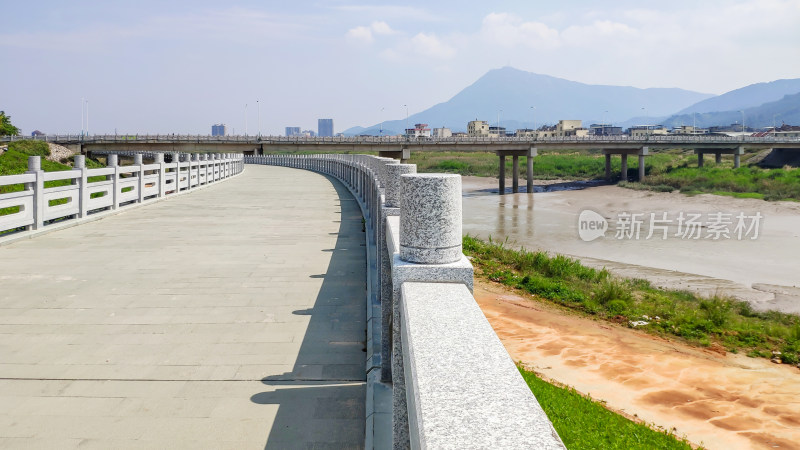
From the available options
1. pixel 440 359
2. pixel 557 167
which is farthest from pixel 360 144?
pixel 440 359

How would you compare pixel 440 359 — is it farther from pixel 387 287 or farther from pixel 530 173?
pixel 530 173

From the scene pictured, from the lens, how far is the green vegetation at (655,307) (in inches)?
499

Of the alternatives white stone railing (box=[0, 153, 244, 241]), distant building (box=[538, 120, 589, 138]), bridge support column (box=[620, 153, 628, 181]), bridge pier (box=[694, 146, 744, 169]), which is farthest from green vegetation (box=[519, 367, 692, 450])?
distant building (box=[538, 120, 589, 138])

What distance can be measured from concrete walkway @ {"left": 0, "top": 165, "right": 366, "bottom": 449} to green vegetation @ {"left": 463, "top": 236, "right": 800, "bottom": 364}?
6.68m

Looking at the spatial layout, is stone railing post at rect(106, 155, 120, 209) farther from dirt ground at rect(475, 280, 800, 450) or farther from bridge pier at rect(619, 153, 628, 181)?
bridge pier at rect(619, 153, 628, 181)

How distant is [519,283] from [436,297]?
45.1ft

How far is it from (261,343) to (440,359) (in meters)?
3.90

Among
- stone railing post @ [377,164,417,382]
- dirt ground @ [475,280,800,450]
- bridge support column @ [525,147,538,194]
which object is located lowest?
dirt ground @ [475,280,800,450]

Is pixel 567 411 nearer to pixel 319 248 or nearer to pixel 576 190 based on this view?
pixel 319 248

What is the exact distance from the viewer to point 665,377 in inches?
380

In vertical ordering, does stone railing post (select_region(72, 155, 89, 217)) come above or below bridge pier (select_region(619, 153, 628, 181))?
below

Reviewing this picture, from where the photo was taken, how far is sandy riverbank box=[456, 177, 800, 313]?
21.5 metres

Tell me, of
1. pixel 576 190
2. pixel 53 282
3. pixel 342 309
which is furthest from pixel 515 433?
pixel 576 190

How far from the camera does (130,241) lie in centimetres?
1108
